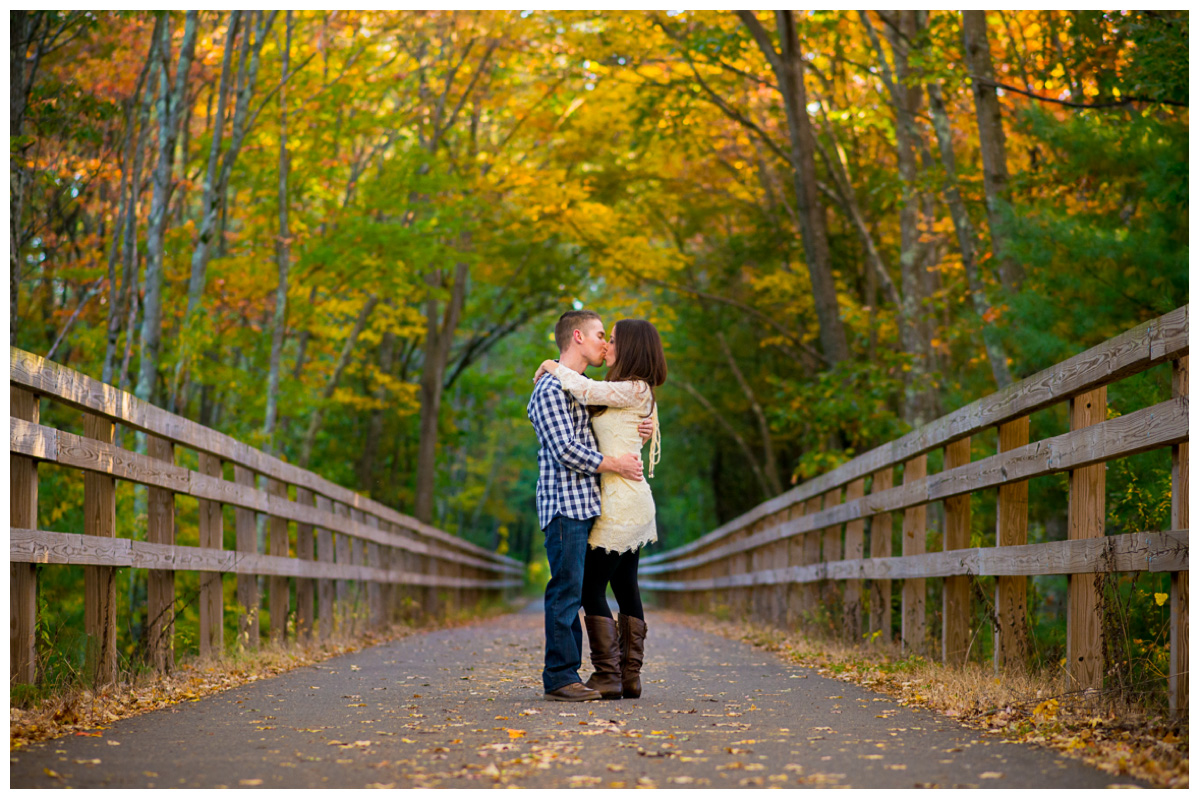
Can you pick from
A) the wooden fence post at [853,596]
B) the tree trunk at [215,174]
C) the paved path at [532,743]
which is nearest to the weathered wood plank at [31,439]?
the paved path at [532,743]

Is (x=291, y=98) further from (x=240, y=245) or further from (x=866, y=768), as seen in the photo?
(x=866, y=768)

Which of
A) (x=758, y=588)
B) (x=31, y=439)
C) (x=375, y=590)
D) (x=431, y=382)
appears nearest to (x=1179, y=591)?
(x=31, y=439)

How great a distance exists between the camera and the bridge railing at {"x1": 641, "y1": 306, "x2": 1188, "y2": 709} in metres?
3.74

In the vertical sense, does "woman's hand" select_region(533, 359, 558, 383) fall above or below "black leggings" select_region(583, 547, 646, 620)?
above

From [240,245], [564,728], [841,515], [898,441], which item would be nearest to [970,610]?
[898,441]

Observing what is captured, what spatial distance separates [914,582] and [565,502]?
7.70 feet

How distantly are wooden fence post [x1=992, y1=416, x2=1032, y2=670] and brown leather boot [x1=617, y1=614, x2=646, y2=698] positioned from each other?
62.2 inches

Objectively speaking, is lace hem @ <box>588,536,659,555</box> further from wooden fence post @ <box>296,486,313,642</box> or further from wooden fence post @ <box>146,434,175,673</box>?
wooden fence post @ <box>296,486,313,642</box>

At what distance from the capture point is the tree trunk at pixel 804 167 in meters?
13.8

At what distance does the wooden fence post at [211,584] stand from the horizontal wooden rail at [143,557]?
12cm

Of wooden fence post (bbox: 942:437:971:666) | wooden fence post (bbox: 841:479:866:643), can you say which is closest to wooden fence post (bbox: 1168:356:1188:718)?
wooden fence post (bbox: 942:437:971:666)

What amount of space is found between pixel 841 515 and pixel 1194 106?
391 centimetres

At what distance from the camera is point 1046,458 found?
4688mm

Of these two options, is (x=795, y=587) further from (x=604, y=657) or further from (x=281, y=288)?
(x=281, y=288)
